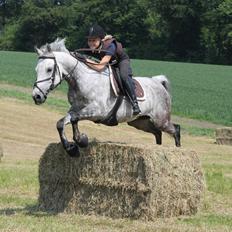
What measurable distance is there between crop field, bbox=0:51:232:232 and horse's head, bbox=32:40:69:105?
70.9 inches

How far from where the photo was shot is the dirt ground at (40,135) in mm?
23000

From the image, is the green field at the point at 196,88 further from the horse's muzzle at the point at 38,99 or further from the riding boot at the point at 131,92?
the horse's muzzle at the point at 38,99

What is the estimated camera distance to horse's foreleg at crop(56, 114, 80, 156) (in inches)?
432

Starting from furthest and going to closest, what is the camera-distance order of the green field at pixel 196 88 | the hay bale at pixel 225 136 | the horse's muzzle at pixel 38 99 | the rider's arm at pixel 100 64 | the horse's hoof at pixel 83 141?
the green field at pixel 196 88 → the hay bale at pixel 225 136 → the rider's arm at pixel 100 64 → the horse's hoof at pixel 83 141 → the horse's muzzle at pixel 38 99

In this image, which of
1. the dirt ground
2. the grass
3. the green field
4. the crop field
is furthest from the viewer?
the green field

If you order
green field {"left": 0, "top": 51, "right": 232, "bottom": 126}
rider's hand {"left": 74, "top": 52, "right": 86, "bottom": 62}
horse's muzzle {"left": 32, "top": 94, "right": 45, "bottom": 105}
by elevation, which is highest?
rider's hand {"left": 74, "top": 52, "right": 86, "bottom": 62}

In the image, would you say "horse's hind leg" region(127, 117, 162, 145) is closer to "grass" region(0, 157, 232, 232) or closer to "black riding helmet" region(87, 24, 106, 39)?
"grass" region(0, 157, 232, 232)

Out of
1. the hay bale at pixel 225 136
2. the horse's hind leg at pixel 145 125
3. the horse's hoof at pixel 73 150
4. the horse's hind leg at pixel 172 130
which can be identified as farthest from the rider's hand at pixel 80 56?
the hay bale at pixel 225 136

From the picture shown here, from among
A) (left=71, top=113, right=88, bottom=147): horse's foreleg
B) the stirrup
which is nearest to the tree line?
the stirrup

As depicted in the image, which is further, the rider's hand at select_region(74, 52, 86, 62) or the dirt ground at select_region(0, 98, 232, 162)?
the dirt ground at select_region(0, 98, 232, 162)

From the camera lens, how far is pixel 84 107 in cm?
1117

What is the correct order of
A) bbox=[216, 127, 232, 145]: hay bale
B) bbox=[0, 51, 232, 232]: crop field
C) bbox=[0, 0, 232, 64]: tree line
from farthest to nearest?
bbox=[0, 0, 232, 64]: tree line < bbox=[216, 127, 232, 145]: hay bale < bbox=[0, 51, 232, 232]: crop field

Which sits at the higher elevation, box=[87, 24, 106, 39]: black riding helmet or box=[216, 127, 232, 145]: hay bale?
box=[87, 24, 106, 39]: black riding helmet

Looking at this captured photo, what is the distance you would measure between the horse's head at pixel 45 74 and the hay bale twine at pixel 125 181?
3.73 feet
